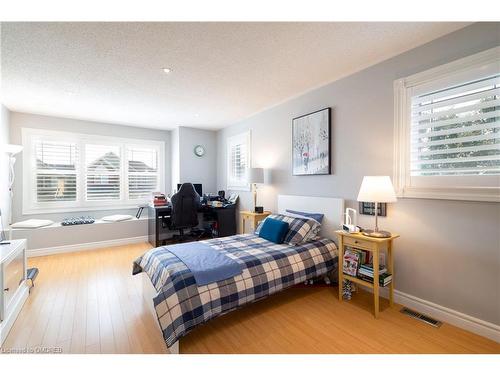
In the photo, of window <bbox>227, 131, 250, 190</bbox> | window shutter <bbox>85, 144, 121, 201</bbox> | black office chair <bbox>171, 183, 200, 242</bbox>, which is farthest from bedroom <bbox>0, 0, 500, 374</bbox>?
window shutter <bbox>85, 144, 121, 201</bbox>

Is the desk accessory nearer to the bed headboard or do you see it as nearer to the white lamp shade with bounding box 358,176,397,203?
the bed headboard

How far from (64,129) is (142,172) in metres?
1.56

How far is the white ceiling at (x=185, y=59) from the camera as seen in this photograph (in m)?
1.78

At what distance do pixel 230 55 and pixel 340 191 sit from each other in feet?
6.28

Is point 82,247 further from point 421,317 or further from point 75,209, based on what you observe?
point 421,317

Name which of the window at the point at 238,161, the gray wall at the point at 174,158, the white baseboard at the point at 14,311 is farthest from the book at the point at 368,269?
the gray wall at the point at 174,158

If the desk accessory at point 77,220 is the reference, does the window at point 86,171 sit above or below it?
above

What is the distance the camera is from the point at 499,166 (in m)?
1.63

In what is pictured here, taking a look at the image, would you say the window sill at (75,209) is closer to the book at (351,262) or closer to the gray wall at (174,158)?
the gray wall at (174,158)

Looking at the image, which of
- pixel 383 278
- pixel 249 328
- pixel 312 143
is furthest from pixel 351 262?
pixel 312 143

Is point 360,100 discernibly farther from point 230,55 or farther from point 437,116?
point 230,55

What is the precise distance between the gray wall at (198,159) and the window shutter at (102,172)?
53.9 inches

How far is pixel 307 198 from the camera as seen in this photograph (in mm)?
3062

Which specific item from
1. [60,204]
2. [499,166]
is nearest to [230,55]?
[499,166]
